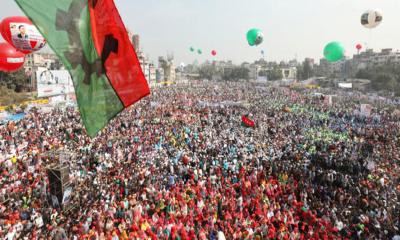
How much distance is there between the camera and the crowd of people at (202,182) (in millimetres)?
7176

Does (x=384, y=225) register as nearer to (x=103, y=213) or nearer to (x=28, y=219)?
(x=103, y=213)

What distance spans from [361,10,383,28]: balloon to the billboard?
25726 mm

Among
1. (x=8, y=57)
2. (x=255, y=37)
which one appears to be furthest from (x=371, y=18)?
(x=8, y=57)

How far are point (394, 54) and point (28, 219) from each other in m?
96.5

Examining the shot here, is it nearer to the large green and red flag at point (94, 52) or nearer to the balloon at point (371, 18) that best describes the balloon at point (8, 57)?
the large green and red flag at point (94, 52)

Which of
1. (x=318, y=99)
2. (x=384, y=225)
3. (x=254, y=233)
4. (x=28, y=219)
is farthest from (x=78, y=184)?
(x=318, y=99)

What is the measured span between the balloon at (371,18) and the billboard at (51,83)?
84.4 ft

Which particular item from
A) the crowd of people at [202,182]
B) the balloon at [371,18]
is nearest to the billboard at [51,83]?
the crowd of people at [202,182]

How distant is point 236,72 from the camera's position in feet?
326

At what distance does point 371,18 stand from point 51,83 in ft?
93.3

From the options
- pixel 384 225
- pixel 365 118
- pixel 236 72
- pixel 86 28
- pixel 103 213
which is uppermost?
pixel 236 72

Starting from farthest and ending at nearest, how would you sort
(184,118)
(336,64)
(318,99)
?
(336,64), (318,99), (184,118)

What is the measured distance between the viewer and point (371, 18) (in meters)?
17.5

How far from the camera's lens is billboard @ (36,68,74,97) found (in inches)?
1083
